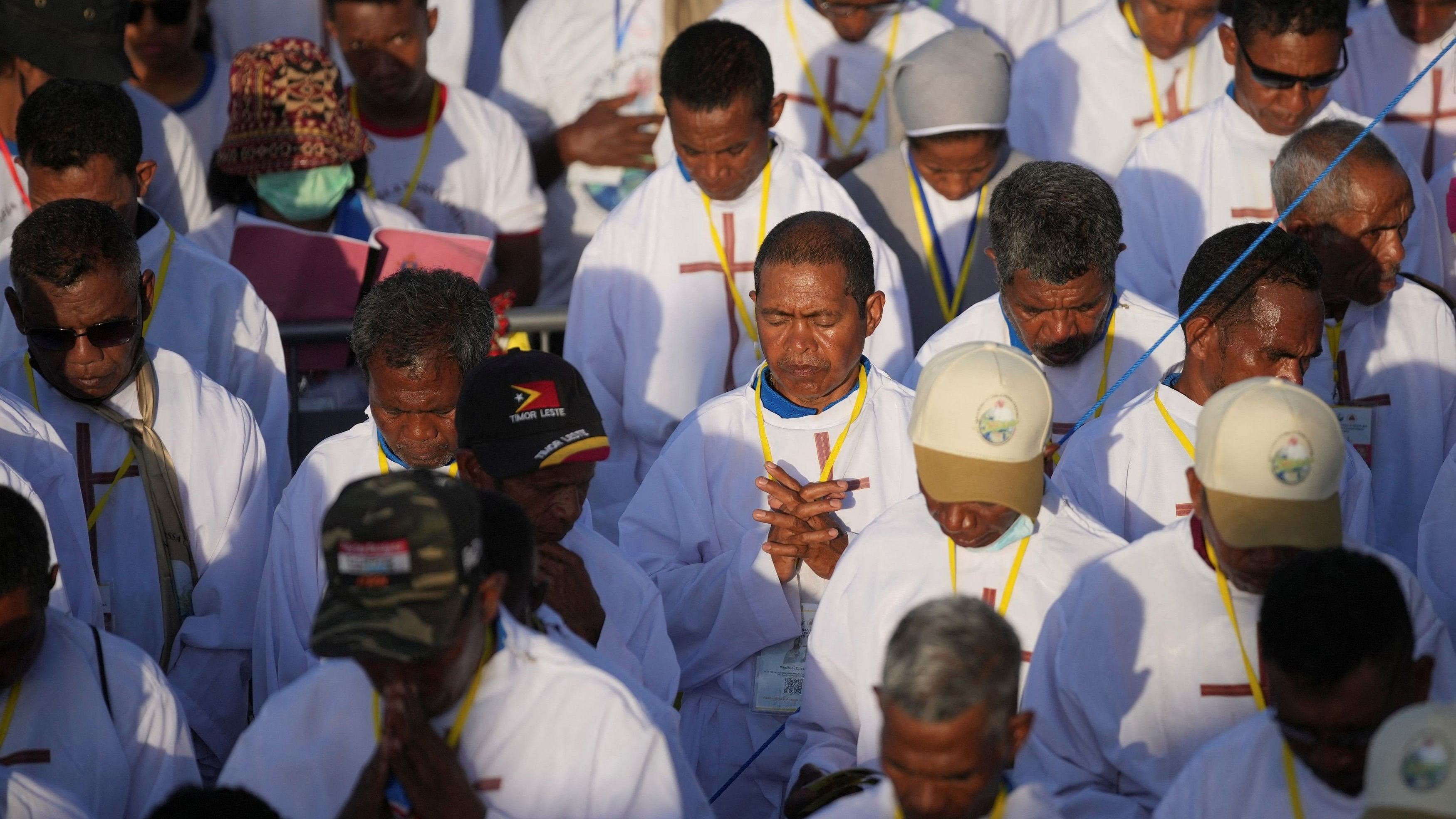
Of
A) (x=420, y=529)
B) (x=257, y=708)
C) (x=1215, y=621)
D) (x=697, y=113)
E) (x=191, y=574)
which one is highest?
(x=697, y=113)

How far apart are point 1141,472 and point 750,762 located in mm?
1564

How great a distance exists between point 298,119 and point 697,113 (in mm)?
1738

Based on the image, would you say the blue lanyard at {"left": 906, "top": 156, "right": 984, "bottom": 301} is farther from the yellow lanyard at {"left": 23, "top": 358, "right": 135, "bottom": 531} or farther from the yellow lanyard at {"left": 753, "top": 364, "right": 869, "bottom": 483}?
the yellow lanyard at {"left": 23, "top": 358, "right": 135, "bottom": 531}

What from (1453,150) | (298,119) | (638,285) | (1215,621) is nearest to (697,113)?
(638,285)

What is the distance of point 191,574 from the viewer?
228 inches

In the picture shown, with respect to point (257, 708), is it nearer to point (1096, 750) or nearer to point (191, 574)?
point (191, 574)

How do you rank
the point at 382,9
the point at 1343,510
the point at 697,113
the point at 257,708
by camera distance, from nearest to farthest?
the point at 1343,510 < the point at 257,708 < the point at 697,113 < the point at 382,9

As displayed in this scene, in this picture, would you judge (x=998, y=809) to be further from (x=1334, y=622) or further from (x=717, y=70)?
(x=717, y=70)

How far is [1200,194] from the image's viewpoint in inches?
284

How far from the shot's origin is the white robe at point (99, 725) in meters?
4.35

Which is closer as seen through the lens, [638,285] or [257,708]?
[257,708]

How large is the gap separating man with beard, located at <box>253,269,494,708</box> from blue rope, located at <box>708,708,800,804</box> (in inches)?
53.2

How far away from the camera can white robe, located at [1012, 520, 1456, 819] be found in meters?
4.32

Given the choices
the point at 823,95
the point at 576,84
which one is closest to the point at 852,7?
the point at 823,95
